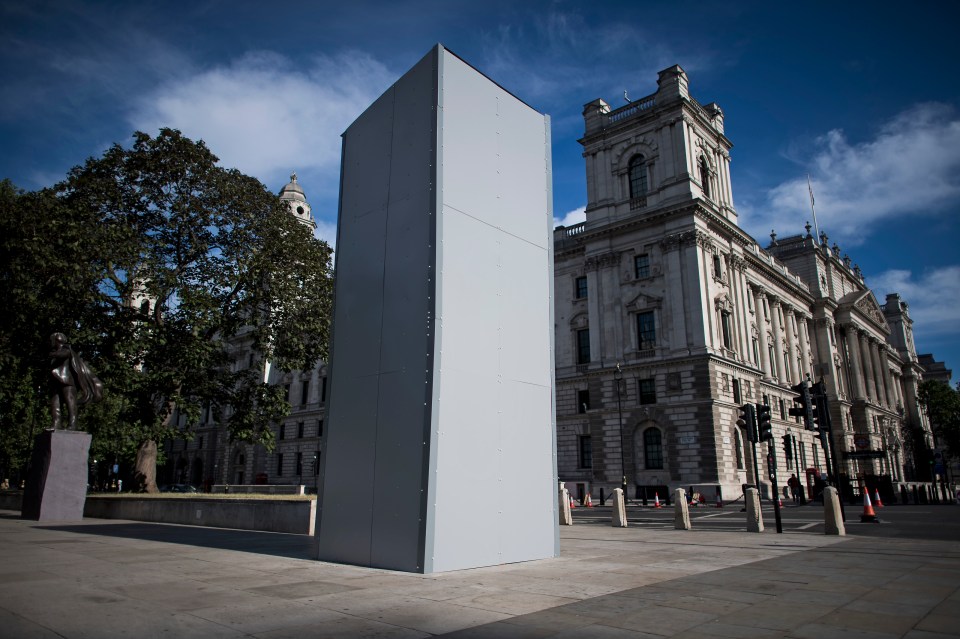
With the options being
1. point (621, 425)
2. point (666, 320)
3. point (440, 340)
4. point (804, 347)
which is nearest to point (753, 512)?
point (440, 340)

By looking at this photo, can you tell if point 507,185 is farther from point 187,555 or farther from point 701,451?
point 701,451

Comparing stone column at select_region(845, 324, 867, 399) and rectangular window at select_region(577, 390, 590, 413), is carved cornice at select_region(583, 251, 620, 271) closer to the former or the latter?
rectangular window at select_region(577, 390, 590, 413)

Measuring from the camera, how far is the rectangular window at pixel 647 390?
41156 millimetres

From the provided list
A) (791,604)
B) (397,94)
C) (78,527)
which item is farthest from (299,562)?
(78,527)

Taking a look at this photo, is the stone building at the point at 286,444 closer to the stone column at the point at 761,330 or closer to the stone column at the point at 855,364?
the stone column at the point at 761,330

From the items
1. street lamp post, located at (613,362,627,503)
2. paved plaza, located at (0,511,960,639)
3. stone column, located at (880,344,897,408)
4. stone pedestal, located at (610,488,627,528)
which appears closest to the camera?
paved plaza, located at (0,511,960,639)

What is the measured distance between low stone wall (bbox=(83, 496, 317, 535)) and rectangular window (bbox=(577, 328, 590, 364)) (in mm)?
34125

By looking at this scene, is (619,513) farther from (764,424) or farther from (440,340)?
(440,340)

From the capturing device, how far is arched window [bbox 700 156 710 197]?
149 feet

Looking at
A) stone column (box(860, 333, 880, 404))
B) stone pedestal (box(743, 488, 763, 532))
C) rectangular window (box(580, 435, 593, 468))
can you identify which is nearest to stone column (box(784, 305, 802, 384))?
stone column (box(860, 333, 880, 404))

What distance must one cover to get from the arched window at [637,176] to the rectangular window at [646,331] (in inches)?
364

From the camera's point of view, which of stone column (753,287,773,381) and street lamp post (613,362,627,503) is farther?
stone column (753,287,773,381)

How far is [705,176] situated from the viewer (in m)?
46.2

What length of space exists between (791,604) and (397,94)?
30.4 feet
